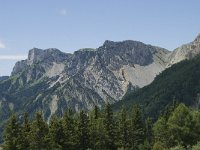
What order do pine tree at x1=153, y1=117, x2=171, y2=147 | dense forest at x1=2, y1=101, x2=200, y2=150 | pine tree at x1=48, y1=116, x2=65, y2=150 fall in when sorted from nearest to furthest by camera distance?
dense forest at x1=2, y1=101, x2=200, y2=150
pine tree at x1=48, y1=116, x2=65, y2=150
pine tree at x1=153, y1=117, x2=171, y2=147

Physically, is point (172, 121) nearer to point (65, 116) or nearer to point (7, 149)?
point (65, 116)

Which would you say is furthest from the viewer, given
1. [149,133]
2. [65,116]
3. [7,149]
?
[149,133]

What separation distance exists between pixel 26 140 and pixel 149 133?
64.7m

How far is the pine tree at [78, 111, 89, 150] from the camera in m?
92.7

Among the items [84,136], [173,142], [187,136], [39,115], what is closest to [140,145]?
[173,142]

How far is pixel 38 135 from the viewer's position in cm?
8906

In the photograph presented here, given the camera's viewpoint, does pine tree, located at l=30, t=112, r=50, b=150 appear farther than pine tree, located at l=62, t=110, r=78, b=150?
No

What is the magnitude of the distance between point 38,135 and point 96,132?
535 inches

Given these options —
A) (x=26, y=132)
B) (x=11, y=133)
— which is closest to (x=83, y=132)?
(x=26, y=132)

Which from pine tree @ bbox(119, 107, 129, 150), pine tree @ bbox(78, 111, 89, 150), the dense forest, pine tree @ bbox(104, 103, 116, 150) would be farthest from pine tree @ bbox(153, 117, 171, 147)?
pine tree @ bbox(78, 111, 89, 150)

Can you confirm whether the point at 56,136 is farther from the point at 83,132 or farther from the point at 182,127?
the point at 182,127

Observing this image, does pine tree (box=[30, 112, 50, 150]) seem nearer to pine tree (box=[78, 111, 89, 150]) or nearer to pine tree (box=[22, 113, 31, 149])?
pine tree (box=[22, 113, 31, 149])

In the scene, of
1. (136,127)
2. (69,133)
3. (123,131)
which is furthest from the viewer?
(136,127)

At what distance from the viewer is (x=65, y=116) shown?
3625 inches
